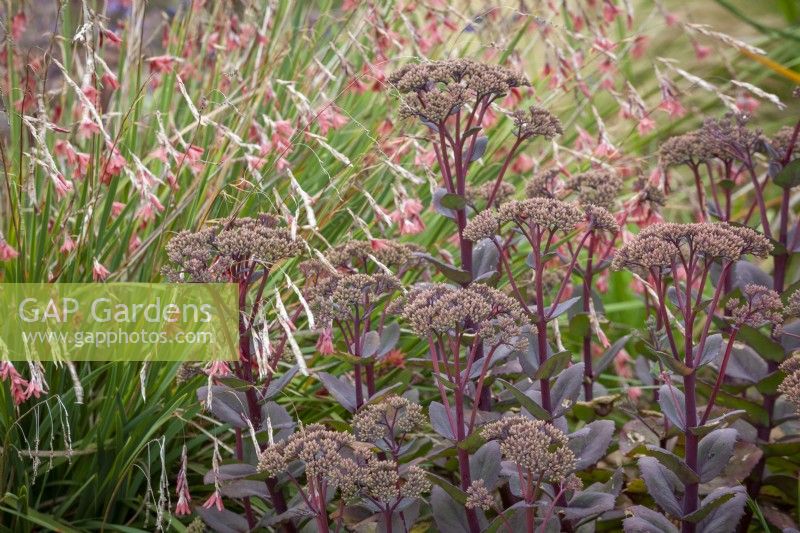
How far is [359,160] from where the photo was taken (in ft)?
9.70

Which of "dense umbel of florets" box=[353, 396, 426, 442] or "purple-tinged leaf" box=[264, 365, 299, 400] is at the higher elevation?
"dense umbel of florets" box=[353, 396, 426, 442]

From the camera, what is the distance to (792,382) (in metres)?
1.84

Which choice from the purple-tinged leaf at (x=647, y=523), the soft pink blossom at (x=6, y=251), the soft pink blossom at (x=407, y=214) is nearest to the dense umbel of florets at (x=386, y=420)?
the purple-tinged leaf at (x=647, y=523)

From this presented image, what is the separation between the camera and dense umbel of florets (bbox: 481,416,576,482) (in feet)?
5.54

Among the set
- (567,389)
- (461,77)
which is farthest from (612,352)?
(461,77)

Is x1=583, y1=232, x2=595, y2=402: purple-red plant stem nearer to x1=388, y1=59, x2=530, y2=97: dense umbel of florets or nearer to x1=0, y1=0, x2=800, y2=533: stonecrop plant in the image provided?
x1=0, y1=0, x2=800, y2=533: stonecrop plant

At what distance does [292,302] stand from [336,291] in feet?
3.02

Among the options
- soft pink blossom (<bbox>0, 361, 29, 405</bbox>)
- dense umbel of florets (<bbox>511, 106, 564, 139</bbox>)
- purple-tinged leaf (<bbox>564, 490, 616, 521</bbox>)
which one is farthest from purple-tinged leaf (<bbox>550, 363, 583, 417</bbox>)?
soft pink blossom (<bbox>0, 361, 29, 405</bbox>)

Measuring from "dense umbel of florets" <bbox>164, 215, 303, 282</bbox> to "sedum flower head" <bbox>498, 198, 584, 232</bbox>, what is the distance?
1.50 feet

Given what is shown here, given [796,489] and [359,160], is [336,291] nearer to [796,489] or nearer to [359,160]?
[359,160]

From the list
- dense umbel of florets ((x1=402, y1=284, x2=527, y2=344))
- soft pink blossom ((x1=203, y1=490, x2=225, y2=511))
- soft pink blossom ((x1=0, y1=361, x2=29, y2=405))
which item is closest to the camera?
dense umbel of florets ((x1=402, y1=284, x2=527, y2=344))

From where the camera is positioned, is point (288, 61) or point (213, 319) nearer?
point (213, 319)

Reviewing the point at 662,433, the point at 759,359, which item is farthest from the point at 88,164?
the point at 759,359

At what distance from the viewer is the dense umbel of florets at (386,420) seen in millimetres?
1901
